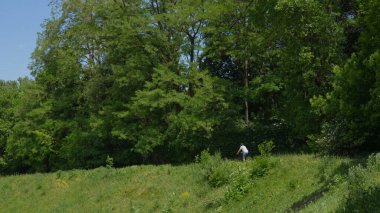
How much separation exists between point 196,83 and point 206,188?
34.2 feet

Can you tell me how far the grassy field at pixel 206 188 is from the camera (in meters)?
14.1

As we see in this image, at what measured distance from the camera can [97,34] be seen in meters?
33.5

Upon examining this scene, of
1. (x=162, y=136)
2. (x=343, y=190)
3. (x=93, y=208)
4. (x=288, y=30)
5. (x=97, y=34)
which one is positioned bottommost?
(x=93, y=208)

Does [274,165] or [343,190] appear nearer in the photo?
[343,190]

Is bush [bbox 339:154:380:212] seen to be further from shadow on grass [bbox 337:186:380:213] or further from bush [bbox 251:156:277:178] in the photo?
bush [bbox 251:156:277:178]

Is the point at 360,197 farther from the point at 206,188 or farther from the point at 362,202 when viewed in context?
the point at 206,188

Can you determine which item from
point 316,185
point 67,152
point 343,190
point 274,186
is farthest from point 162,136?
point 343,190

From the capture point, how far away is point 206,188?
65.3ft

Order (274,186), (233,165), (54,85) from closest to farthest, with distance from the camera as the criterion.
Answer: (274,186)
(233,165)
(54,85)

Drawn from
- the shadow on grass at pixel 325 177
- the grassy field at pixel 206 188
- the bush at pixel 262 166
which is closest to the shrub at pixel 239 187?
the grassy field at pixel 206 188

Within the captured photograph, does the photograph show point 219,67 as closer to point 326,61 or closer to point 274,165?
point 326,61

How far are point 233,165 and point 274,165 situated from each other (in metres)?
2.48

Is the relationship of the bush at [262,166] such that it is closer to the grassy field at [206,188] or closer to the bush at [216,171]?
the grassy field at [206,188]

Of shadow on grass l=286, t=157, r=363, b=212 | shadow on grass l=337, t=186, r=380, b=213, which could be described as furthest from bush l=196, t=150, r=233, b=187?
shadow on grass l=337, t=186, r=380, b=213
